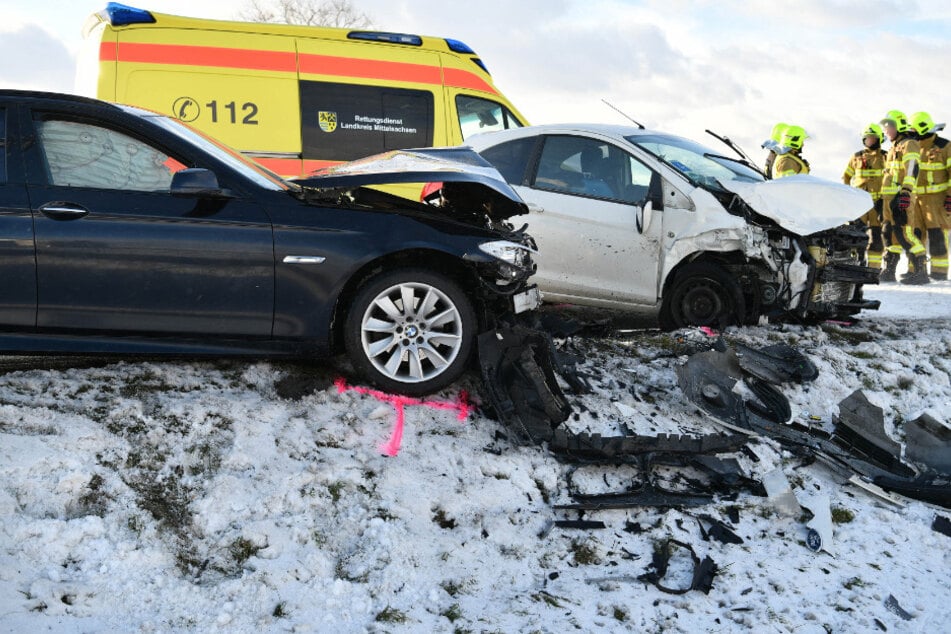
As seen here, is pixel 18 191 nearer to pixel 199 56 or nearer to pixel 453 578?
pixel 453 578

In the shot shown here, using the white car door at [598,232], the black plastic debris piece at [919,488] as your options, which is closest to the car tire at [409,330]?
the white car door at [598,232]

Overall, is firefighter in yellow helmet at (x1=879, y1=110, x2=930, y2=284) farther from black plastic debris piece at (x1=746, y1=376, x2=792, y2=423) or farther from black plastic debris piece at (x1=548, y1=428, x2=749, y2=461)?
black plastic debris piece at (x1=548, y1=428, x2=749, y2=461)

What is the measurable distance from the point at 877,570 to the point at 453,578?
2086mm

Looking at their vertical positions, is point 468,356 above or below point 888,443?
above

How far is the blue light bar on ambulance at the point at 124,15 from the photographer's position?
8.66 metres

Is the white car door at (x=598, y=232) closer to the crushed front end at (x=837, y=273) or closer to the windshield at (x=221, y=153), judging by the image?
the crushed front end at (x=837, y=273)

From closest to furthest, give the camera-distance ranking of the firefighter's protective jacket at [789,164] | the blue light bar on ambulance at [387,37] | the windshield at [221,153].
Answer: the windshield at [221,153] < the blue light bar on ambulance at [387,37] < the firefighter's protective jacket at [789,164]

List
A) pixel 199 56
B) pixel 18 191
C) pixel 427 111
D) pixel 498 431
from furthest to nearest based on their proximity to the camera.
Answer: pixel 427 111, pixel 199 56, pixel 498 431, pixel 18 191

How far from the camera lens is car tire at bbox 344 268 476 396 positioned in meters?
4.71

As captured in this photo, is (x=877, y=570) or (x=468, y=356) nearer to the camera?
(x=877, y=570)

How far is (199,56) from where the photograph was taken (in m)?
8.92

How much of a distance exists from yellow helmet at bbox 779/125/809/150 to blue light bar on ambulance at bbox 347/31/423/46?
556 cm

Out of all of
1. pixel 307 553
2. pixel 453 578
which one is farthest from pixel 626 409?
pixel 307 553

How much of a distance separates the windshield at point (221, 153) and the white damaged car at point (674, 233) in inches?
94.1
